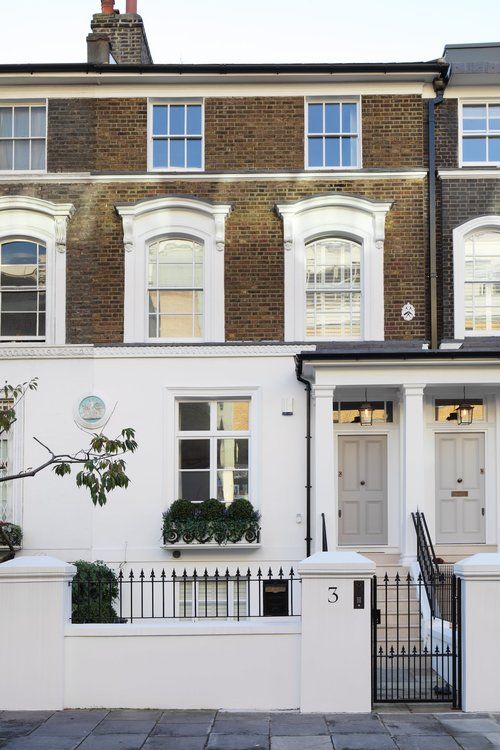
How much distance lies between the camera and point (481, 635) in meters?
10.3

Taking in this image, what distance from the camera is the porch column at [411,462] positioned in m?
15.4

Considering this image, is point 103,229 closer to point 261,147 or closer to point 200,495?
point 261,147

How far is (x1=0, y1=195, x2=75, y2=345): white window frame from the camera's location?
17.1m

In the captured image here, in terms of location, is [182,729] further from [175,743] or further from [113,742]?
[113,742]

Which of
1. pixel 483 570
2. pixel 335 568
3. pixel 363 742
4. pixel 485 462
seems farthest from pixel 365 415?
pixel 363 742

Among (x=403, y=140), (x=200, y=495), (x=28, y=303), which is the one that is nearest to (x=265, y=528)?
(x=200, y=495)

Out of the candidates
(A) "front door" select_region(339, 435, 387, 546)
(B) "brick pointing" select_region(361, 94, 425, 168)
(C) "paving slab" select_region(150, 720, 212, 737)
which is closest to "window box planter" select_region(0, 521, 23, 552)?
(A) "front door" select_region(339, 435, 387, 546)

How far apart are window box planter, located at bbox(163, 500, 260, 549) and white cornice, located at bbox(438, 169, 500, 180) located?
6.80 m

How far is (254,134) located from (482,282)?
4879 millimetres

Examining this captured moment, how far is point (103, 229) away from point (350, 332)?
4.79m

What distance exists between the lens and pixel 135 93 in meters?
17.5

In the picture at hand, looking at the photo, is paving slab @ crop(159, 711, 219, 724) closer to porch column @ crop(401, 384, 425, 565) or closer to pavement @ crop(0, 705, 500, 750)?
pavement @ crop(0, 705, 500, 750)

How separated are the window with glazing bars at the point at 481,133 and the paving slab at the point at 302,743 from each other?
37.4 feet

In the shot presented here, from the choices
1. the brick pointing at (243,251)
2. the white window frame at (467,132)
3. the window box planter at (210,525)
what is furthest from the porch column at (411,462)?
→ the white window frame at (467,132)
